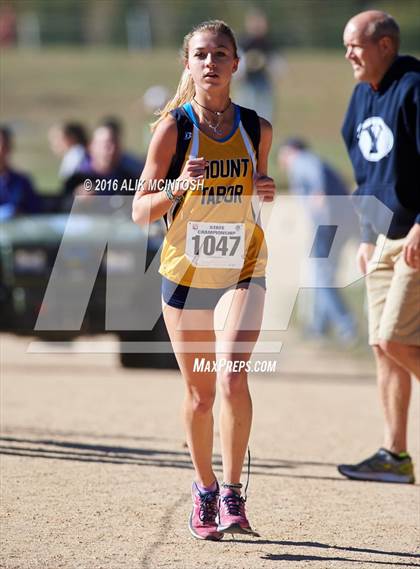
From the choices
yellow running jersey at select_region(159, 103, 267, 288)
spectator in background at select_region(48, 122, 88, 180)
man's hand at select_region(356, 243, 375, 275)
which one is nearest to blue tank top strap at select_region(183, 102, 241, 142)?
yellow running jersey at select_region(159, 103, 267, 288)

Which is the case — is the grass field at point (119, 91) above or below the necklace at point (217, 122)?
below

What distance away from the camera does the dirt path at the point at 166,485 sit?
16.9 feet

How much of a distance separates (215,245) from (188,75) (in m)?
0.80

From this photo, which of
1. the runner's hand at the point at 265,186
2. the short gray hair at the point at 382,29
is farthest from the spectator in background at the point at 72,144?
the runner's hand at the point at 265,186

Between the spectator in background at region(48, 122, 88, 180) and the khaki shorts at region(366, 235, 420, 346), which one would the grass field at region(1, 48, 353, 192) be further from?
the khaki shorts at region(366, 235, 420, 346)

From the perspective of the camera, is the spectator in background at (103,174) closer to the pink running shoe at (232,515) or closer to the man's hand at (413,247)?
the man's hand at (413,247)

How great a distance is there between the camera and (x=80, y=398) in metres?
9.71

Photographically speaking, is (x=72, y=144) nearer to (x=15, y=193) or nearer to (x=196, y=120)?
(x=15, y=193)

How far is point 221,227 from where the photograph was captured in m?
5.36

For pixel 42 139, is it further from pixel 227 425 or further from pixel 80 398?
pixel 227 425

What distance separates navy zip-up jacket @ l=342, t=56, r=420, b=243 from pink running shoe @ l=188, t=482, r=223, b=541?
1.89m

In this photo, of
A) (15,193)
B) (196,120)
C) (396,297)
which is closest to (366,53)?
(396,297)

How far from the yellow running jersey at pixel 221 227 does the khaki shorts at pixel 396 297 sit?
1388 millimetres

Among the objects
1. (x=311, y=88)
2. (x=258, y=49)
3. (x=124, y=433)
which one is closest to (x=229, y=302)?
(x=124, y=433)
